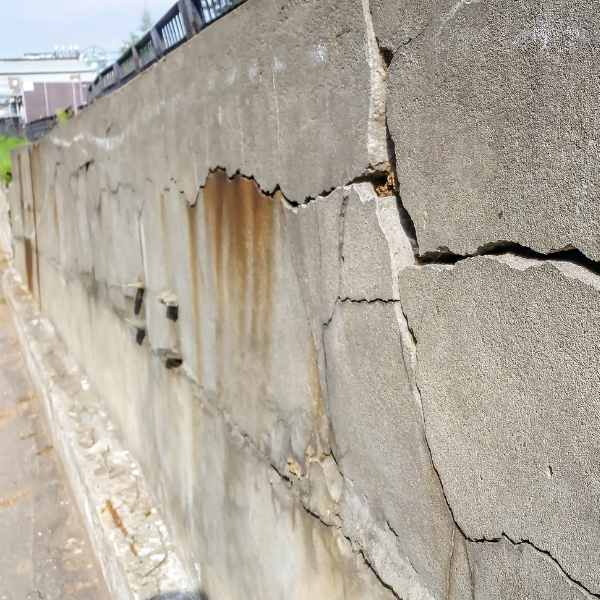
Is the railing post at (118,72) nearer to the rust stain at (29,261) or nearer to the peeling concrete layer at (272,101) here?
the peeling concrete layer at (272,101)

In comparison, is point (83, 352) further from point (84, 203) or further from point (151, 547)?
point (151, 547)

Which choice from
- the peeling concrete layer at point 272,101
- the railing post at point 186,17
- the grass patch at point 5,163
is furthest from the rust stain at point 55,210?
the grass patch at point 5,163

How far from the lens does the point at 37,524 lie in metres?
4.00

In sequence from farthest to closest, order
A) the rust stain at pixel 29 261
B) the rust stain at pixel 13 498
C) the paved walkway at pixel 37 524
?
the rust stain at pixel 29 261 < the rust stain at pixel 13 498 < the paved walkway at pixel 37 524

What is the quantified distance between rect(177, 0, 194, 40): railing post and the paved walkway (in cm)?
266

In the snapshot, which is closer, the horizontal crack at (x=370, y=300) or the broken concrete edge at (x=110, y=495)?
the horizontal crack at (x=370, y=300)

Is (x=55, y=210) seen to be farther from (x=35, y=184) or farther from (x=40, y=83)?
(x=40, y=83)

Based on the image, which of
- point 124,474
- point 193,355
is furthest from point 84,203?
point 193,355

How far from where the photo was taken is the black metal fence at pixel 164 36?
2191 mm

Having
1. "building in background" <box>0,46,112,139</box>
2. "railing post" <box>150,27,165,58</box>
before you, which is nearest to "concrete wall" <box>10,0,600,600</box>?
"railing post" <box>150,27,165,58</box>

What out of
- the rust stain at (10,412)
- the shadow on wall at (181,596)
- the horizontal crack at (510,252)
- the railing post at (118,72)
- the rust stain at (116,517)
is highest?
the railing post at (118,72)

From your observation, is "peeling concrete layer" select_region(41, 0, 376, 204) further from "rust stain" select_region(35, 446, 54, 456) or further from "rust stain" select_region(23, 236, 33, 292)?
"rust stain" select_region(23, 236, 33, 292)

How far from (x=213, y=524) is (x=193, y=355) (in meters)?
0.60

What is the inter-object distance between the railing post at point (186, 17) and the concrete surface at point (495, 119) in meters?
1.37
